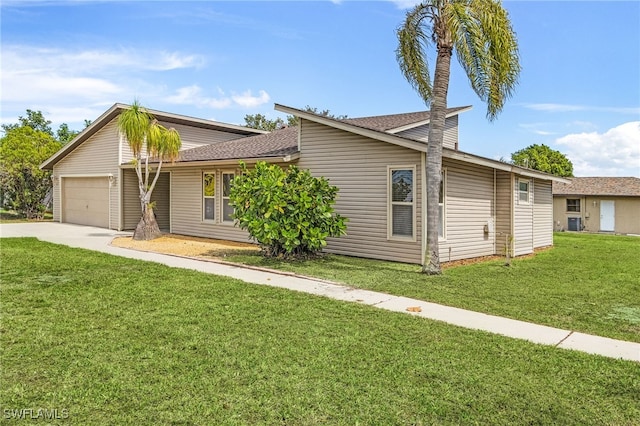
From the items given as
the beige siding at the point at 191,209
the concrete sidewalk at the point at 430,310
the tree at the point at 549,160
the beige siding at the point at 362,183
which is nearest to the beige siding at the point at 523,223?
the beige siding at the point at 362,183

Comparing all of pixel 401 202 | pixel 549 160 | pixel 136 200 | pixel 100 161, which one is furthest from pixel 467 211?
pixel 549 160

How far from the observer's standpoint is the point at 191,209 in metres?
15.4

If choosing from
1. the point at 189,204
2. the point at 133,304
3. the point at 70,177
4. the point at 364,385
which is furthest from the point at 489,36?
the point at 70,177

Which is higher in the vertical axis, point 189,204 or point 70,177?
point 70,177

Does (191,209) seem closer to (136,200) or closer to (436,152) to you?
(136,200)

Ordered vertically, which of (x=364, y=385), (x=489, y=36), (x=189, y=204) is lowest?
(x=364, y=385)

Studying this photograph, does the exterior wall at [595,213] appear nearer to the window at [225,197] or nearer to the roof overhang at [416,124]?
the roof overhang at [416,124]

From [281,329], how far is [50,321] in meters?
2.70

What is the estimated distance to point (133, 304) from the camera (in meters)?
5.72

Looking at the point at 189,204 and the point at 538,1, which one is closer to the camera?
the point at 538,1

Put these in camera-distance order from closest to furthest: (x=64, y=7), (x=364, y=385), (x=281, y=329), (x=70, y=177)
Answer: (x=364, y=385)
(x=281, y=329)
(x=64, y=7)
(x=70, y=177)

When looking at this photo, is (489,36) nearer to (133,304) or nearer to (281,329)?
(281,329)

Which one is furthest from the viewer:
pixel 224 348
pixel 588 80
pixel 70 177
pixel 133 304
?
pixel 70 177

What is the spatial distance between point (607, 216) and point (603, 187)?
190 cm
